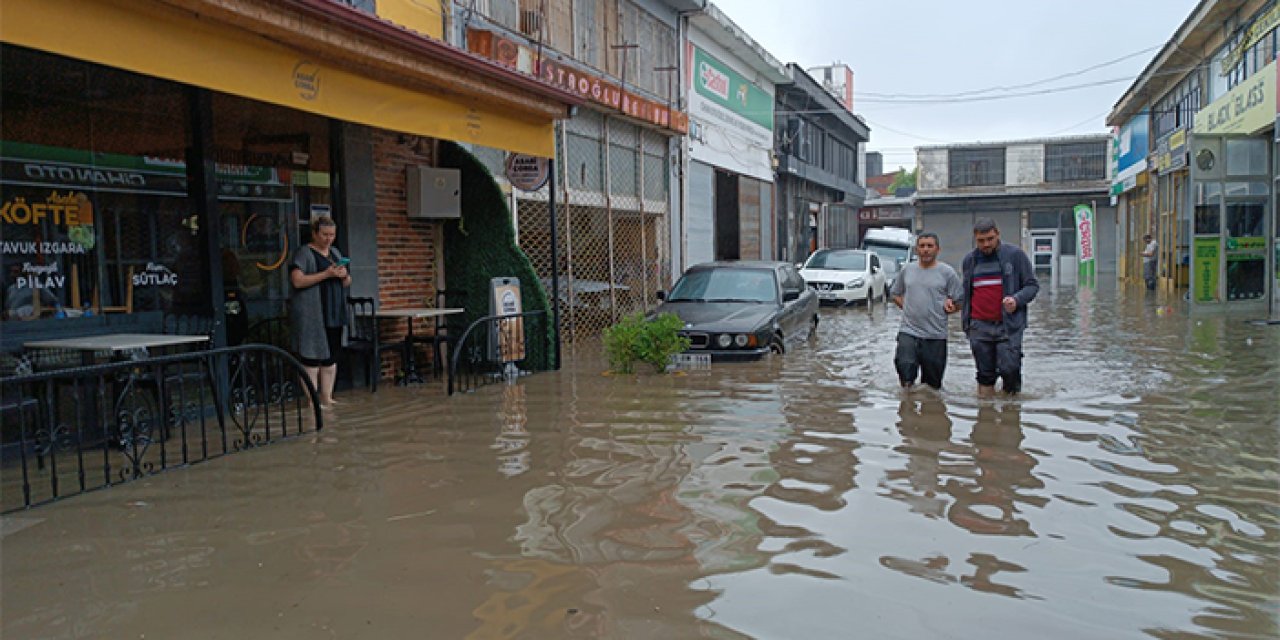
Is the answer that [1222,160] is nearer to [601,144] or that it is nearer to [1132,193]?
[601,144]

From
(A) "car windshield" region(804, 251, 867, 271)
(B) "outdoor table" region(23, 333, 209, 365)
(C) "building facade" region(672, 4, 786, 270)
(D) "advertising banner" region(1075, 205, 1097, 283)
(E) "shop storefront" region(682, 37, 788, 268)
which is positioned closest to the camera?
(B) "outdoor table" region(23, 333, 209, 365)

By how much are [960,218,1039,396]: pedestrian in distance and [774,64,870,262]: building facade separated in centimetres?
1867

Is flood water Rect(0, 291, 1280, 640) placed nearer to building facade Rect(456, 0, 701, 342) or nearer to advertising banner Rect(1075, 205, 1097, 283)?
building facade Rect(456, 0, 701, 342)

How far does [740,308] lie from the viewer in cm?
1102

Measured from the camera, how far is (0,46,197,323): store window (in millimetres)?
6121

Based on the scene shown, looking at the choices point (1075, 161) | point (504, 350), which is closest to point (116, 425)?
point (504, 350)

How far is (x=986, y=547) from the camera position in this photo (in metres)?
4.11

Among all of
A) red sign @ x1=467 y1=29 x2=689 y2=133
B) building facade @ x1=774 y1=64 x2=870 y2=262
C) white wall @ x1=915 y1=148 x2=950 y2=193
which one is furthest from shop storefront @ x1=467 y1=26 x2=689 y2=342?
white wall @ x1=915 y1=148 x2=950 y2=193

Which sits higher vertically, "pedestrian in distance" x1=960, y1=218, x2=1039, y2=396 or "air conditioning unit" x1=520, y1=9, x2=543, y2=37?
"air conditioning unit" x1=520, y1=9, x2=543, y2=37

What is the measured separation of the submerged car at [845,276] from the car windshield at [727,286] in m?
8.92

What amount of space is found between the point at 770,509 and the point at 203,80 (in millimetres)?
4137

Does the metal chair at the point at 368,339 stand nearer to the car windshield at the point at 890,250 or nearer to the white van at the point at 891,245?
the white van at the point at 891,245

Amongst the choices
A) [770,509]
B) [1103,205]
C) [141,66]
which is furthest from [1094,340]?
[1103,205]

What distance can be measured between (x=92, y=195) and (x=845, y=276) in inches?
670
